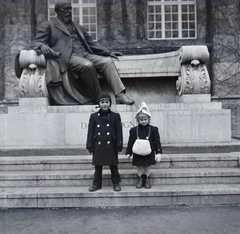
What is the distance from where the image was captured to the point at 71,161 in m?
5.92

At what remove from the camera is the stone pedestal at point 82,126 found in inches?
274

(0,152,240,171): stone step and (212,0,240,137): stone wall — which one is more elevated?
(212,0,240,137): stone wall

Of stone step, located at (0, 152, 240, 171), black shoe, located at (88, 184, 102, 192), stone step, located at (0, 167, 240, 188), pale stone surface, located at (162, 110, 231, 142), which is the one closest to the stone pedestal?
pale stone surface, located at (162, 110, 231, 142)

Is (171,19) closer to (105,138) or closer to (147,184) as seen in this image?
(105,138)

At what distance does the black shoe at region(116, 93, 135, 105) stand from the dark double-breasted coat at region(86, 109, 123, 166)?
2.17m

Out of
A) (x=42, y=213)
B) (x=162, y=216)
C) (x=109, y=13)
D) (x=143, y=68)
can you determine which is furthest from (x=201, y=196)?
(x=109, y=13)

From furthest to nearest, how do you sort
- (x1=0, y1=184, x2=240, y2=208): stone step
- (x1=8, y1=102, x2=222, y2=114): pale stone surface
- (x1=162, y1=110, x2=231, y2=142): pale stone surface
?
(x1=8, y1=102, x2=222, y2=114): pale stone surface → (x1=162, y1=110, x2=231, y2=142): pale stone surface → (x1=0, y1=184, x2=240, y2=208): stone step

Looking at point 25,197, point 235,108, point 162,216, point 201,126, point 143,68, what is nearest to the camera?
point 162,216

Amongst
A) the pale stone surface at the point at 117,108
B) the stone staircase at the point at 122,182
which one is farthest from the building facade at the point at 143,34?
the stone staircase at the point at 122,182

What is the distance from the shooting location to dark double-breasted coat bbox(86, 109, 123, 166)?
16.3ft

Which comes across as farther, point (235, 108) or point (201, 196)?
point (235, 108)

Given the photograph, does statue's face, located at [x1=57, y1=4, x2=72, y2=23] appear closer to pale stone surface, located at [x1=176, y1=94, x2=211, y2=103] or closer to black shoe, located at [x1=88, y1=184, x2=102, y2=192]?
pale stone surface, located at [x1=176, y1=94, x2=211, y2=103]

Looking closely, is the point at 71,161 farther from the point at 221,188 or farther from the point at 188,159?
the point at 221,188

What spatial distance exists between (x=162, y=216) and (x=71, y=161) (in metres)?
2.23
